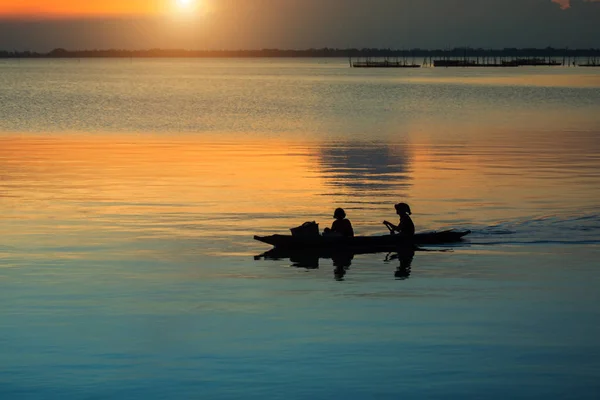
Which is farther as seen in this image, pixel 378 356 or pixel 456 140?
pixel 456 140

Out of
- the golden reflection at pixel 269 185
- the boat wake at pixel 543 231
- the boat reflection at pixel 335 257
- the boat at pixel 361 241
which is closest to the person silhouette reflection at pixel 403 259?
the boat reflection at pixel 335 257

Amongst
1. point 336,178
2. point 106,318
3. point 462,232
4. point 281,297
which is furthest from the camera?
point 336,178

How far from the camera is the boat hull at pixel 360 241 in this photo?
2127cm

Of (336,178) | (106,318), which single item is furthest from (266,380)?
(336,178)

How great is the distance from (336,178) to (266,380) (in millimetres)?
21492

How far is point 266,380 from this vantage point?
494 inches

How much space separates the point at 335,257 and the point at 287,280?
98.3 inches

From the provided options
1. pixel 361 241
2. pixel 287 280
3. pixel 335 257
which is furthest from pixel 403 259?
pixel 287 280

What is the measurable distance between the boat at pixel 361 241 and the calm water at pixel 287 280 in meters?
0.35

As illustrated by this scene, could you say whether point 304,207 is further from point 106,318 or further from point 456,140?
point 456,140

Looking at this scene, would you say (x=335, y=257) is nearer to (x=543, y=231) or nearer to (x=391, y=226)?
(x=391, y=226)

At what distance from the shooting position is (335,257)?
21.2 metres

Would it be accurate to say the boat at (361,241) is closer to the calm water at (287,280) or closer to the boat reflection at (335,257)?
the boat reflection at (335,257)

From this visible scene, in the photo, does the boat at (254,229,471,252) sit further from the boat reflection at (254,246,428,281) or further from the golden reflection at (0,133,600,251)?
the golden reflection at (0,133,600,251)
